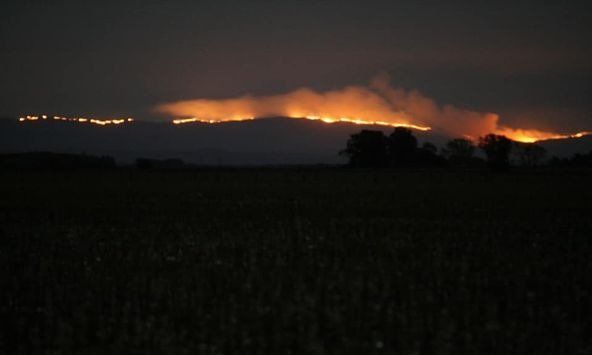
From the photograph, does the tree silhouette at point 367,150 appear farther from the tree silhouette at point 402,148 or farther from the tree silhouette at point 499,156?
the tree silhouette at point 499,156

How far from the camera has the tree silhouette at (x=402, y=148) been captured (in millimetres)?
126438

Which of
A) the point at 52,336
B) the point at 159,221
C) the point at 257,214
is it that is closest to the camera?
the point at 52,336

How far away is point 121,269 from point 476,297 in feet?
23.0

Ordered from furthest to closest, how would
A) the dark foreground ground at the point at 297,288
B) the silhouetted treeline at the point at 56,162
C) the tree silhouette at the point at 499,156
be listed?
the silhouetted treeline at the point at 56,162 < the tree silhouette at the point at 499,156 < the dark foreground ground at the point at 297,288

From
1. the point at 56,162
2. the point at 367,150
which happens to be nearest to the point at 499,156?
the point at 367,150

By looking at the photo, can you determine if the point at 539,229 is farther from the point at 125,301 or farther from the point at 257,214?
the point at 125,301

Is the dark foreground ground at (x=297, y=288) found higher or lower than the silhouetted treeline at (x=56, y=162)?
lower

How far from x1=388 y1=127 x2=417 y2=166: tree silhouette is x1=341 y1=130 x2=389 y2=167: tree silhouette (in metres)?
2.19

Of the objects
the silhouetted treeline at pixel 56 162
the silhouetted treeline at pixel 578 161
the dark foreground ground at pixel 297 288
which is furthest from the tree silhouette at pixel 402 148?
the dark foreground ground at pixel 297 288

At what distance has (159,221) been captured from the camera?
22078mm

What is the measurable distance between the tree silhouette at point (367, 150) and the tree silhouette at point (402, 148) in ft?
7.19

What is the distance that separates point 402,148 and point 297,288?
119 meters

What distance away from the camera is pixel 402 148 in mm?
126938

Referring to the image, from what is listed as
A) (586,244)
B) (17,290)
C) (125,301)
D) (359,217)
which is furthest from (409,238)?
(17,290)
